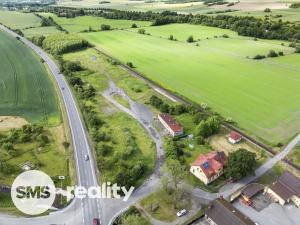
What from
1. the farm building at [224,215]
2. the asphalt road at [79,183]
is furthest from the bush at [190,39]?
the farm building at [224,215]

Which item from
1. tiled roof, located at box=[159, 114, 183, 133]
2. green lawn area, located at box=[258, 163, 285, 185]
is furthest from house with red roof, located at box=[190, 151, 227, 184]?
tiled roof, located at box=[159, 114, 183, 133]

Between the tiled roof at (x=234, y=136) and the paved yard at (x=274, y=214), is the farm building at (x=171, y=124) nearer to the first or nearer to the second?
the tiled roof at (x=234, y=136)

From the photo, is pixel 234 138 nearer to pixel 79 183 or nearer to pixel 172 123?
pixel 172 123

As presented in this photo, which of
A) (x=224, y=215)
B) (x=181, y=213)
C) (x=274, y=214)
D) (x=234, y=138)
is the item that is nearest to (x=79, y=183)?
(x=181, y=213)

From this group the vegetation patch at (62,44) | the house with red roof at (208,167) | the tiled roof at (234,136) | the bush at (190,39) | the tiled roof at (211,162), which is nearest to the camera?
the house with red roof at (208,167)

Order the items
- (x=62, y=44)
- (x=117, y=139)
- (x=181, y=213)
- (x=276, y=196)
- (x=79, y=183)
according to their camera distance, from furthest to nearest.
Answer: (x=62, y=44), (x=117, y=139), (x=79, y=183), (x=276, y=196), (x=181, y=213)

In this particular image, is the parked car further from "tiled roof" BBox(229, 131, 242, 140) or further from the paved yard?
"tiled roof" BBox(229, 131, 242, 140)
